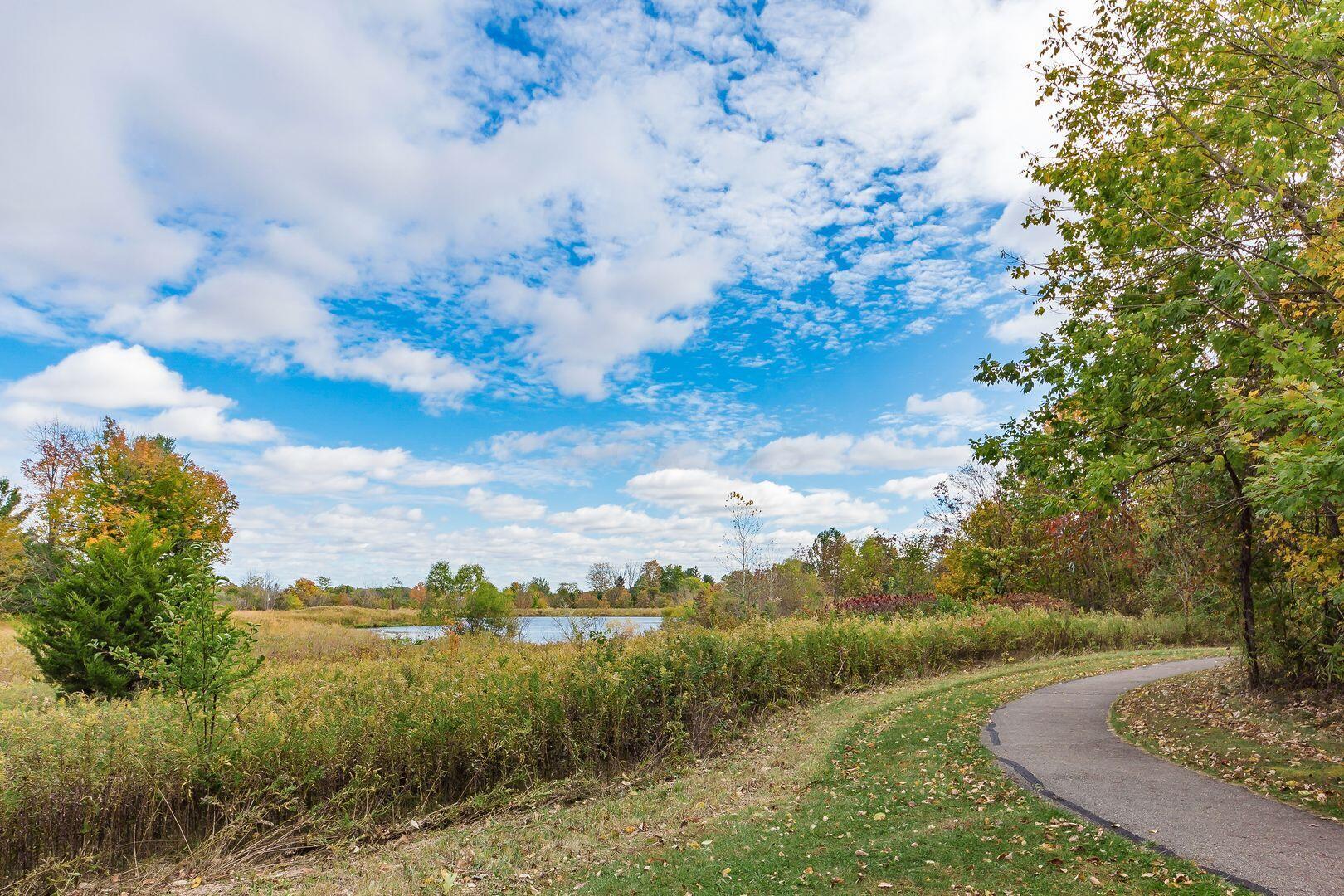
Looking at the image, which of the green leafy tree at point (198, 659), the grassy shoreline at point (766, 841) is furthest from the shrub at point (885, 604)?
the green leafy tree at point (198, 659)

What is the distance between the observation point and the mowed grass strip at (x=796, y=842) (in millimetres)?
4617

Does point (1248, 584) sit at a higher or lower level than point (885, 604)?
higher

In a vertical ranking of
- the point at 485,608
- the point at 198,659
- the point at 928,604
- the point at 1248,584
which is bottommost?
the point at 928,604

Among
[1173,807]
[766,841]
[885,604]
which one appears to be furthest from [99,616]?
[885,604]

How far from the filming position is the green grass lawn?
19.8ft

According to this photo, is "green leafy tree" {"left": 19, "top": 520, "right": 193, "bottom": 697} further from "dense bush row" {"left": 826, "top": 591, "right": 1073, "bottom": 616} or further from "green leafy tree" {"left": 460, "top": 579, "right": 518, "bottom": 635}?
"dense bush row" {"left": 826, "top": 591, "right": 1073, "bottom": 616}

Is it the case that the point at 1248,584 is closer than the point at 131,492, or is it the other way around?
the point at 1248,584

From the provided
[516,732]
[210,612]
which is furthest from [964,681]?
[210,612]

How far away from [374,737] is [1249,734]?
10332 millimetres

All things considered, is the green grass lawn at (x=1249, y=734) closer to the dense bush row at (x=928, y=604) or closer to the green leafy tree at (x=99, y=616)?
the dense bush row at (x=928, y=604)

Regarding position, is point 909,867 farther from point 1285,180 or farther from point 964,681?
point 964,681

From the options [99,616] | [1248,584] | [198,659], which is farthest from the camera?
[99,616]

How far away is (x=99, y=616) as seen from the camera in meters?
12.2

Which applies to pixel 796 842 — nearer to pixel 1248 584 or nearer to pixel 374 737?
pixel 374 737
